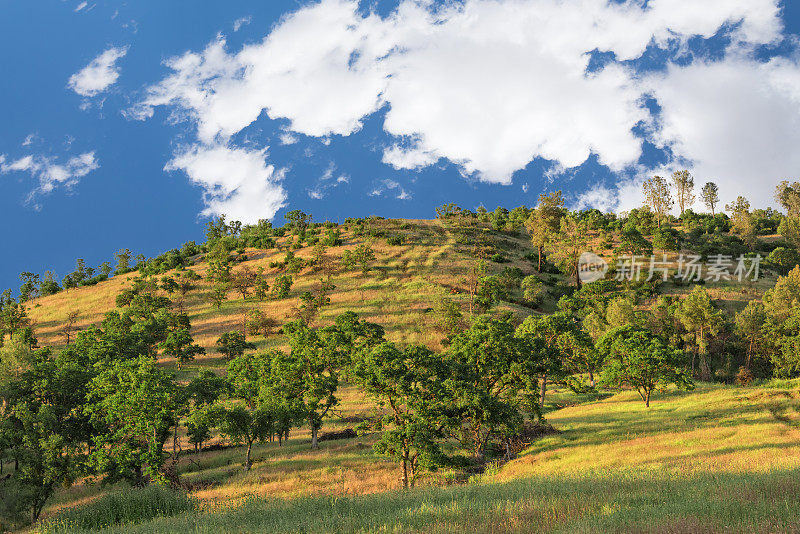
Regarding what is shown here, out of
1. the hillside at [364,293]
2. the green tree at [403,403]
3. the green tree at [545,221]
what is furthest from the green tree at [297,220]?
the green tree at [403,403]

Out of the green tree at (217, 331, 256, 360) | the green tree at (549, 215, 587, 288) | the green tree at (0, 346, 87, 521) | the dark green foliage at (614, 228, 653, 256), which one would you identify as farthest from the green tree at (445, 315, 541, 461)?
the dark green foliage at (614, 228, 653, 256)

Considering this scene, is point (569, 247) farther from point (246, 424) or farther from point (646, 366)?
point (246, 424)

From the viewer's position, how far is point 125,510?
803 inches

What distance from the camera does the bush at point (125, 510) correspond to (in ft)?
64.6

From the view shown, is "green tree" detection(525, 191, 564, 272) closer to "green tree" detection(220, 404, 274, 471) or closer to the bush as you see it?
"green tree" detection(220, 404, 274, 471)

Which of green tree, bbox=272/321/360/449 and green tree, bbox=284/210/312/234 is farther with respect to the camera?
green tree, bbox=284/210/312/234

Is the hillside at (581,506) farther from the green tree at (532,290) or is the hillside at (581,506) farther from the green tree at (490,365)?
the green tree at (532,290)

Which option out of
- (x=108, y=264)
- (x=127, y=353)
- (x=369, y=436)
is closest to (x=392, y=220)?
(x=108, y=264)

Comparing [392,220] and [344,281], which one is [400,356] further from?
[392,220]

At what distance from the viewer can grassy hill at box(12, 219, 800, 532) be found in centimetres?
1098

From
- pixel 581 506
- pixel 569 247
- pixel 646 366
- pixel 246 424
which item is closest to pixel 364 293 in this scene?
pixel 569 247

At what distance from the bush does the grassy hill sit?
9cm

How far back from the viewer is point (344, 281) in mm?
Result: 118375

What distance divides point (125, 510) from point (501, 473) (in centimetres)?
2343
